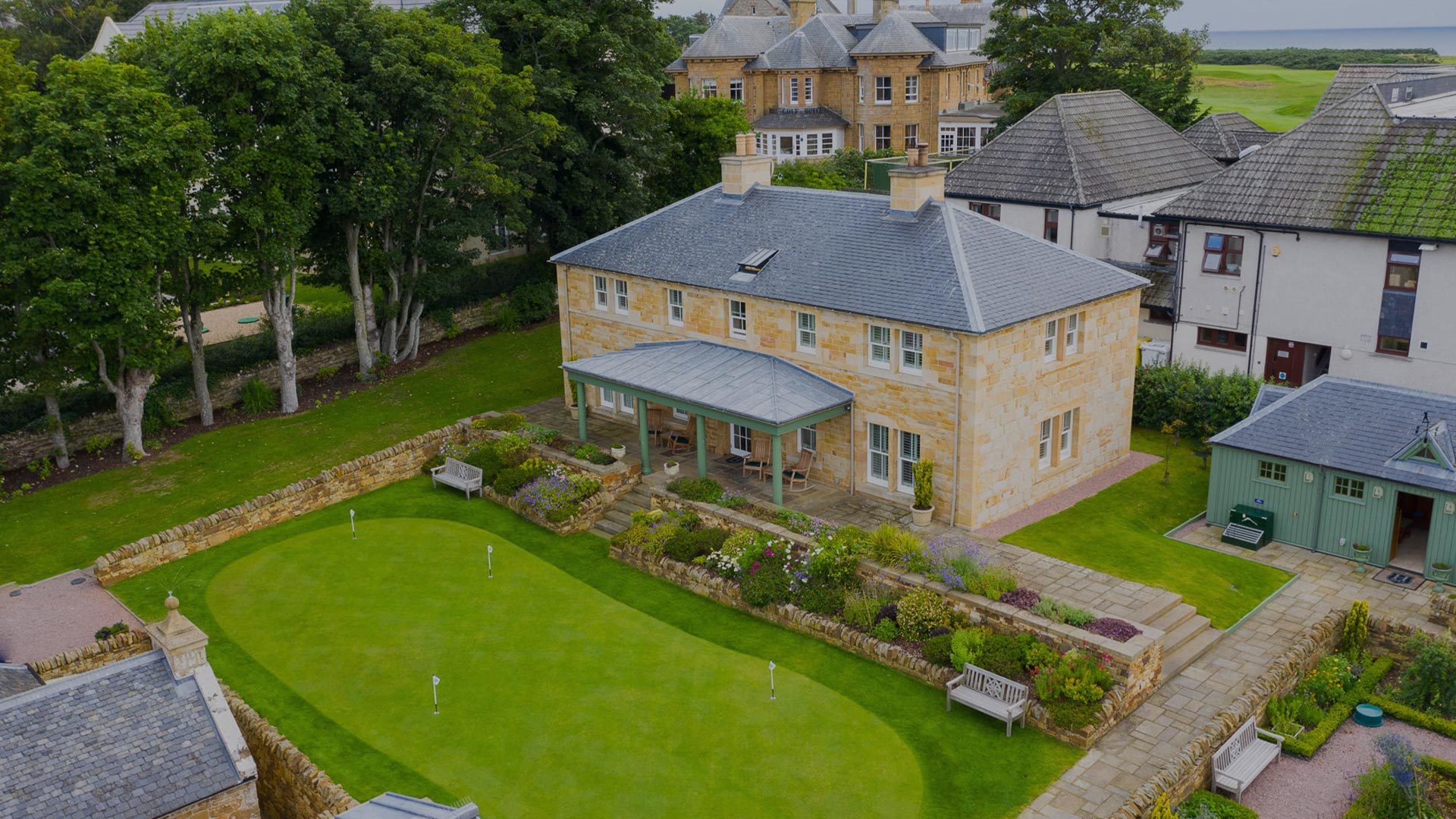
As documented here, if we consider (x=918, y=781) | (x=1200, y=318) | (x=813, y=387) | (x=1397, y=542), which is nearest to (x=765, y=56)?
(x=1200, y=318)

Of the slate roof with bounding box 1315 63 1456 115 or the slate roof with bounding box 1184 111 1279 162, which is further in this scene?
the slate roof with bounding box 1184 111 1279 162

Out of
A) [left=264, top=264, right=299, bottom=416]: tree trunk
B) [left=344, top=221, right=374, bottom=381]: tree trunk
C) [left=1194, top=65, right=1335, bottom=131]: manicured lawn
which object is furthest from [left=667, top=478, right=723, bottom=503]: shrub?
[left=1194, top=65, right=1335, bottom=131]: manicured lawn

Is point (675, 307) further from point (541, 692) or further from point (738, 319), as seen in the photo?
point (541, 692)

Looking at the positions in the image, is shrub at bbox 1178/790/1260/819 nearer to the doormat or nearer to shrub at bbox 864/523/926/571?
shrub at bbox 864/523/926/571

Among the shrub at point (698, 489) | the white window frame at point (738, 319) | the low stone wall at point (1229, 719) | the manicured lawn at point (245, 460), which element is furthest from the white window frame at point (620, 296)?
the low stone wall at point (1229, 719)

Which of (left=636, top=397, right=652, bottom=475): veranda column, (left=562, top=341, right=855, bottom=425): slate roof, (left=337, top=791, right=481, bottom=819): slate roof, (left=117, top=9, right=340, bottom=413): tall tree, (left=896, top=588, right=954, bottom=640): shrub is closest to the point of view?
(left=337, top=791, right=481, bottom=819): slate roof

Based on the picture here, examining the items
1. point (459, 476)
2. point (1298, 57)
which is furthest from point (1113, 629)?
point (1298, 57)
